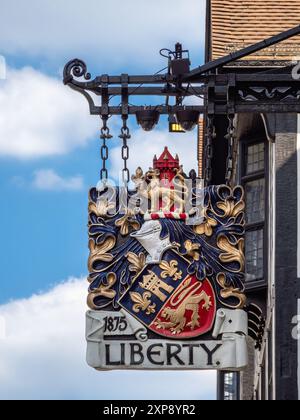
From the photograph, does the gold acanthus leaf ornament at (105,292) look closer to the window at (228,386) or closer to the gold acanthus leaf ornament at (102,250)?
the gold acanthus leaf ornament at (102,250)

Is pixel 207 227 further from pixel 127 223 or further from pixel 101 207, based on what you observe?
pixel 101 207

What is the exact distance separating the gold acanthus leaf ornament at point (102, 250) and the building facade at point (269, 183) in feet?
10.2

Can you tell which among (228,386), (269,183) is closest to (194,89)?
(269,183)

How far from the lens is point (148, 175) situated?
25.6 m

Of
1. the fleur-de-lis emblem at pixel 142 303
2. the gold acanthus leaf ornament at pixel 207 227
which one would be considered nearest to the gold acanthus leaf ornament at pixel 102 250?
the fleur-de-lis emblem at pixel 142 303

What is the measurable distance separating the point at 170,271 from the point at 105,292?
953 millimetres

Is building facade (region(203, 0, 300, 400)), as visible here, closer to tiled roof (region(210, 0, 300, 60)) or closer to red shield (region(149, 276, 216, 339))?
tiled roof (region(210, 0, 300, 60))

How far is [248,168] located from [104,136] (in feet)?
24.1

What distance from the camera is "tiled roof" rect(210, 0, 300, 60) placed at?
31.4 metres

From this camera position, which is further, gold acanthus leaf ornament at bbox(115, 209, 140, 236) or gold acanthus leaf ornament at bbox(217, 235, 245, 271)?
gold acanthus leaf ornament at bbox(115, 209, 140, 236)

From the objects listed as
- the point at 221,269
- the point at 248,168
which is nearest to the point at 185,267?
the point at 221,269

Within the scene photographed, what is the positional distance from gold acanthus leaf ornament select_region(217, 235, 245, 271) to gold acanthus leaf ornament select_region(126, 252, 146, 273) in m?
1.08

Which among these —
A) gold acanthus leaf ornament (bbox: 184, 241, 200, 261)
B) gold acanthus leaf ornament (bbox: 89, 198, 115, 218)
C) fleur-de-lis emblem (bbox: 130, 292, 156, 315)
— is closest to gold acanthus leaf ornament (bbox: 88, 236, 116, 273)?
gold acanthus leaf ornament (bbox: 89, 198, 115, 218)
